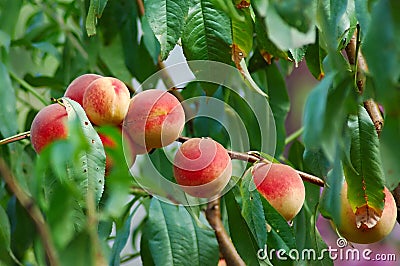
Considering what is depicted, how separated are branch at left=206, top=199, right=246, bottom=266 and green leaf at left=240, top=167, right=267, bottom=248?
6.1 inches

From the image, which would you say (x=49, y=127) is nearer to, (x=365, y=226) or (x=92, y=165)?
(x=92, y=165)

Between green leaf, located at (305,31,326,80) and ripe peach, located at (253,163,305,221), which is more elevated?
green leaf, located at (305,31,326,80)

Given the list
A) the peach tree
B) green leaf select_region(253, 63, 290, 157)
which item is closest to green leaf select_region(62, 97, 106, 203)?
the peach tree

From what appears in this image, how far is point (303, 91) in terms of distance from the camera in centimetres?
135

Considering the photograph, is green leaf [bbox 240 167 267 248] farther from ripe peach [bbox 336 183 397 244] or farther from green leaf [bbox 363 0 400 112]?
green leaf [bbox 363 0 400 112]

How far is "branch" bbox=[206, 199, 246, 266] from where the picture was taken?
0.68m

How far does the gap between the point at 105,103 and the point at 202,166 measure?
0.25ft

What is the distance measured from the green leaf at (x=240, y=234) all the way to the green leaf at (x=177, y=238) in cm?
3

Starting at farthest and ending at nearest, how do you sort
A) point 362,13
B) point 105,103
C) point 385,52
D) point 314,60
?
point 314,60
point 105,103
point 362,13
point 385,52

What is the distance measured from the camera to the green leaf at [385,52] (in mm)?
251

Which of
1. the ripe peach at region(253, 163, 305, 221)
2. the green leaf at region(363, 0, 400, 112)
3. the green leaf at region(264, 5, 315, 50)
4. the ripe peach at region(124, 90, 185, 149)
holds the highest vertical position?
the green leaf at region(363, 0, 400, 112)

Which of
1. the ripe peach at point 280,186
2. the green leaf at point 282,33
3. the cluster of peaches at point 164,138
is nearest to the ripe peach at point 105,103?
the cluster of peaches at point 164,138

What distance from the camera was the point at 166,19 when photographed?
1.66 feet

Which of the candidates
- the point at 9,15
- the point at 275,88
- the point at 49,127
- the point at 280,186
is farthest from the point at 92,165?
the point at 275,88
